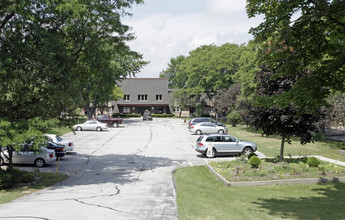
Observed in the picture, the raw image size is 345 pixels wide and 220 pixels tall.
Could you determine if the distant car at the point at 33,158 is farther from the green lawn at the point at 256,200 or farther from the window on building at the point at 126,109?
the window on building at the point at 126,109

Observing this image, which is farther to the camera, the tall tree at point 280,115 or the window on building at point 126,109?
the window on building at point 126,109

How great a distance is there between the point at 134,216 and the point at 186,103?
212 feet

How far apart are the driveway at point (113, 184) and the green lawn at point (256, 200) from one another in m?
0.71

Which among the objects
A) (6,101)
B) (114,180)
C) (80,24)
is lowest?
(114,180)

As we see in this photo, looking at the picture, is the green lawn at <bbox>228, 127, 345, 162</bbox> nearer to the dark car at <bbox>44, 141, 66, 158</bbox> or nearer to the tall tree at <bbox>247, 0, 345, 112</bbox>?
the tall tree at <bbox>247, 0, 345, 112</bbox>

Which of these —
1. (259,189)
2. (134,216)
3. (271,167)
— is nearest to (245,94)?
(271,167)

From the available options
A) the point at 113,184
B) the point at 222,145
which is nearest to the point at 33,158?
the point at 113,184

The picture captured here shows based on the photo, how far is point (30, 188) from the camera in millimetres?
15250

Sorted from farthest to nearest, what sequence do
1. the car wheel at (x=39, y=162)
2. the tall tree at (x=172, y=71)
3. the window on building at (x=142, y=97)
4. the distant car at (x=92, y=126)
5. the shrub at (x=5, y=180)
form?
the tall tree at (x=172, y=71) → the window on building at (x=142, y=97) → the distant car at (x=92, y=126) → the car wheel at (x=39, y=162) → the shrub at (x=5, y=180)

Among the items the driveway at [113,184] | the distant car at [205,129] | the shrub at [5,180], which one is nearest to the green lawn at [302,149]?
the driveway at [113,184]

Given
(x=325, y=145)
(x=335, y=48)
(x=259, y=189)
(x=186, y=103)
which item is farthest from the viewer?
(x=186, y=103)

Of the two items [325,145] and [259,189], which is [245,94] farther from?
[259,189]

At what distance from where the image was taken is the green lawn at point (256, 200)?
9812mm

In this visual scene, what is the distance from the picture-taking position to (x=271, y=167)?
17062 mm
